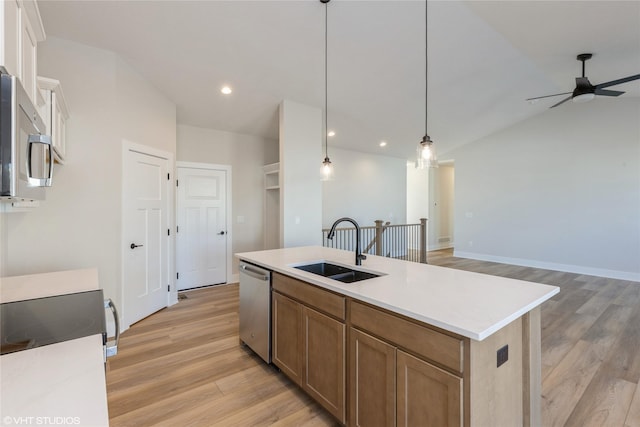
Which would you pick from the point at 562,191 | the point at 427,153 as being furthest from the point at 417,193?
the point at 427,153

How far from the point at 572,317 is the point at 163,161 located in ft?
18.5

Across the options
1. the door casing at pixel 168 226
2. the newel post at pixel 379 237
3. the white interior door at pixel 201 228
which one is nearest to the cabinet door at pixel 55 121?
the door casing at pixel 168 226

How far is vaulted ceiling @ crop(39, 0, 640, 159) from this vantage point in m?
2.71

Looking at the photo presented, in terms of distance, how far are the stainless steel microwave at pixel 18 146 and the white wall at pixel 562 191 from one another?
785 centimetres

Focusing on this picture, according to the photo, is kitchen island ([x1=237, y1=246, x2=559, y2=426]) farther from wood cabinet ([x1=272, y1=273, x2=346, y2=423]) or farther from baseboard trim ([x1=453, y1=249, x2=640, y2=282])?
baseboard trim ([x1=453, y1=249, x2=640, y2=282])

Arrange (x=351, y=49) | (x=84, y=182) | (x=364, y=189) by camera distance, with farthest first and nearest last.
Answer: (x=364, y=189) → (x=351, y=49) → (x=84, y=182)

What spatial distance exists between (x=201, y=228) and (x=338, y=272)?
328 centimetres

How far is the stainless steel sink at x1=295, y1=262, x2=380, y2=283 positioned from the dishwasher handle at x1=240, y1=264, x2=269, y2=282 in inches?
11.8

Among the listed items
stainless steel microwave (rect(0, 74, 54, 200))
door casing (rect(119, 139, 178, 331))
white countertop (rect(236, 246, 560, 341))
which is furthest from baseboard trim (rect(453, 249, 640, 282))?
stainless steel microwave (rect(0, 74, 54, 200))

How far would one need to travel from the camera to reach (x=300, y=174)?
14.4 feet

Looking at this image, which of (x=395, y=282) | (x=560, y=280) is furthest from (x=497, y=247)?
(x=395, y=282)

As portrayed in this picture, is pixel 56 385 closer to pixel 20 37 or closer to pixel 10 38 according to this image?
pixel 10 38

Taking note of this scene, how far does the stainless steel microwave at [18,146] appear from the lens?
878 mm

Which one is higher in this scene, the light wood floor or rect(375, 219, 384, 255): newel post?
rect(375, 219, 384, 255): newel post
